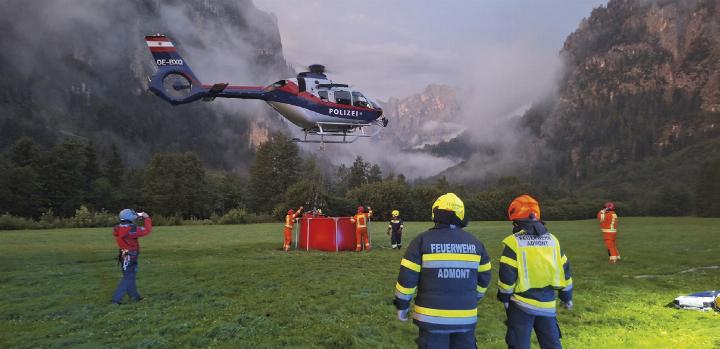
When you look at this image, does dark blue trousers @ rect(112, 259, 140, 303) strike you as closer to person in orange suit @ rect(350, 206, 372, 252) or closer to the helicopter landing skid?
the helicopter landing skid

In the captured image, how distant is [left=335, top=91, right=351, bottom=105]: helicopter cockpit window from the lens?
1998 cm

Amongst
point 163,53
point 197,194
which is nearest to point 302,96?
point 163,53

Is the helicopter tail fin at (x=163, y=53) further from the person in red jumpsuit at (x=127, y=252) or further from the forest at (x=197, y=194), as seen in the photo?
the forest at (x=197, y=194)

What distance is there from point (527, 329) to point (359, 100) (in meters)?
15.6

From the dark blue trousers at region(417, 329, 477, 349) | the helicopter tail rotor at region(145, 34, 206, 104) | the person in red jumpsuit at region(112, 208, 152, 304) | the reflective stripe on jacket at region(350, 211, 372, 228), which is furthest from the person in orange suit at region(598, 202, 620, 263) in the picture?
the person in red jumpsuit at region(112, 208, 152, 304)

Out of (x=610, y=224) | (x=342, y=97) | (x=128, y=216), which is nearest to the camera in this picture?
(x=128, y=216)

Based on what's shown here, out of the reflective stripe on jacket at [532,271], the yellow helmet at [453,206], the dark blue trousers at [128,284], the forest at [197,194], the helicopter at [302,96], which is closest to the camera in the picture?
the yellow helmet at [453,206]

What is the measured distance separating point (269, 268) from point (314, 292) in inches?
208

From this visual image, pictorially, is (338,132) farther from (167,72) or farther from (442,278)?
(442,278)

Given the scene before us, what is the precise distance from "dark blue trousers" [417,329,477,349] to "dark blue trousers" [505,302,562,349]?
89 cm

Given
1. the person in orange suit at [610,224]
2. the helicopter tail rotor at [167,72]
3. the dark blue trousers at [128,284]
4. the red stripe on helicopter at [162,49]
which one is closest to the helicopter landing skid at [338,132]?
the helicopter tail rotor at [167,72]

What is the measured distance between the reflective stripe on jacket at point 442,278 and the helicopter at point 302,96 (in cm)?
1279

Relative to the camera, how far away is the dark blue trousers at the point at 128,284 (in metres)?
A: 12.1

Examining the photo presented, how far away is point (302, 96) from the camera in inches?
762
